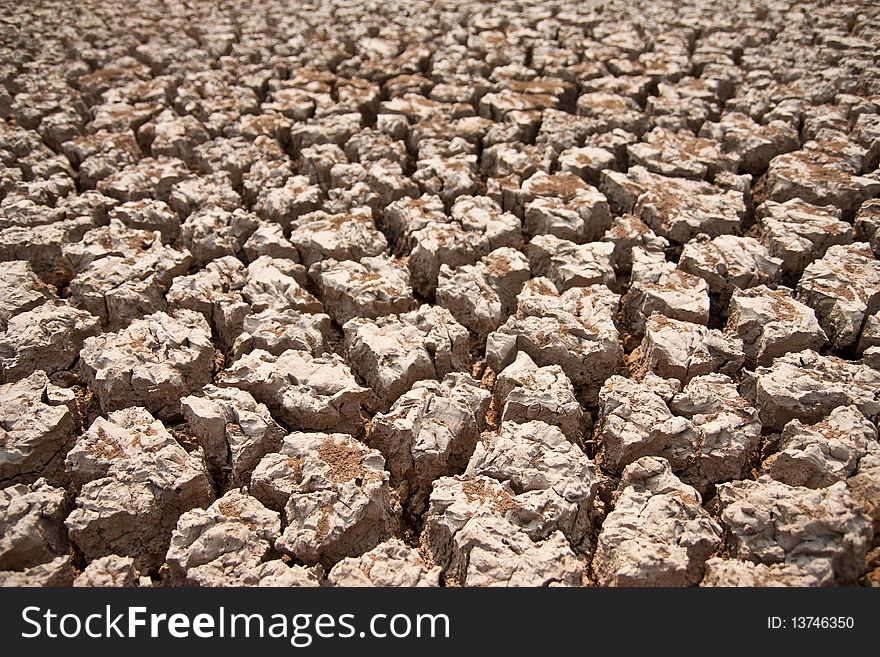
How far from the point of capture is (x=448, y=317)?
6.59 feet

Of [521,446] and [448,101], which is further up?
[448,101]

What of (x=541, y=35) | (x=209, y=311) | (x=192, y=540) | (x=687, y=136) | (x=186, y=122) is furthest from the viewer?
(x=541, y=35)

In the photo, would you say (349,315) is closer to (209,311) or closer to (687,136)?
(209,311)

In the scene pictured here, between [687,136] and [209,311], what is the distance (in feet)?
6.79

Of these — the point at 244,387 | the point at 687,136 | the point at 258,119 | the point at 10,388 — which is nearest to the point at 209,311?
the point at 244,387

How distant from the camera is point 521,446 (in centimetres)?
160

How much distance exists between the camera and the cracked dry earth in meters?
1.46

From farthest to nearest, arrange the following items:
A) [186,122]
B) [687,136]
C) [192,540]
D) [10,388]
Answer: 1. [186,122]
2. [687,136]
3. [10,388]
4. [192,540]

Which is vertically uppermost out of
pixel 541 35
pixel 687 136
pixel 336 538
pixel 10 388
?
pixel 541 35

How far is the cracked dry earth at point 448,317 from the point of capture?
146 cm

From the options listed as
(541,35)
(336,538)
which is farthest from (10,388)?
(541,35)

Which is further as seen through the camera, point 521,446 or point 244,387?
point 244,387

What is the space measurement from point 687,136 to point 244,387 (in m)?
2.14

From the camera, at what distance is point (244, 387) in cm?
178
